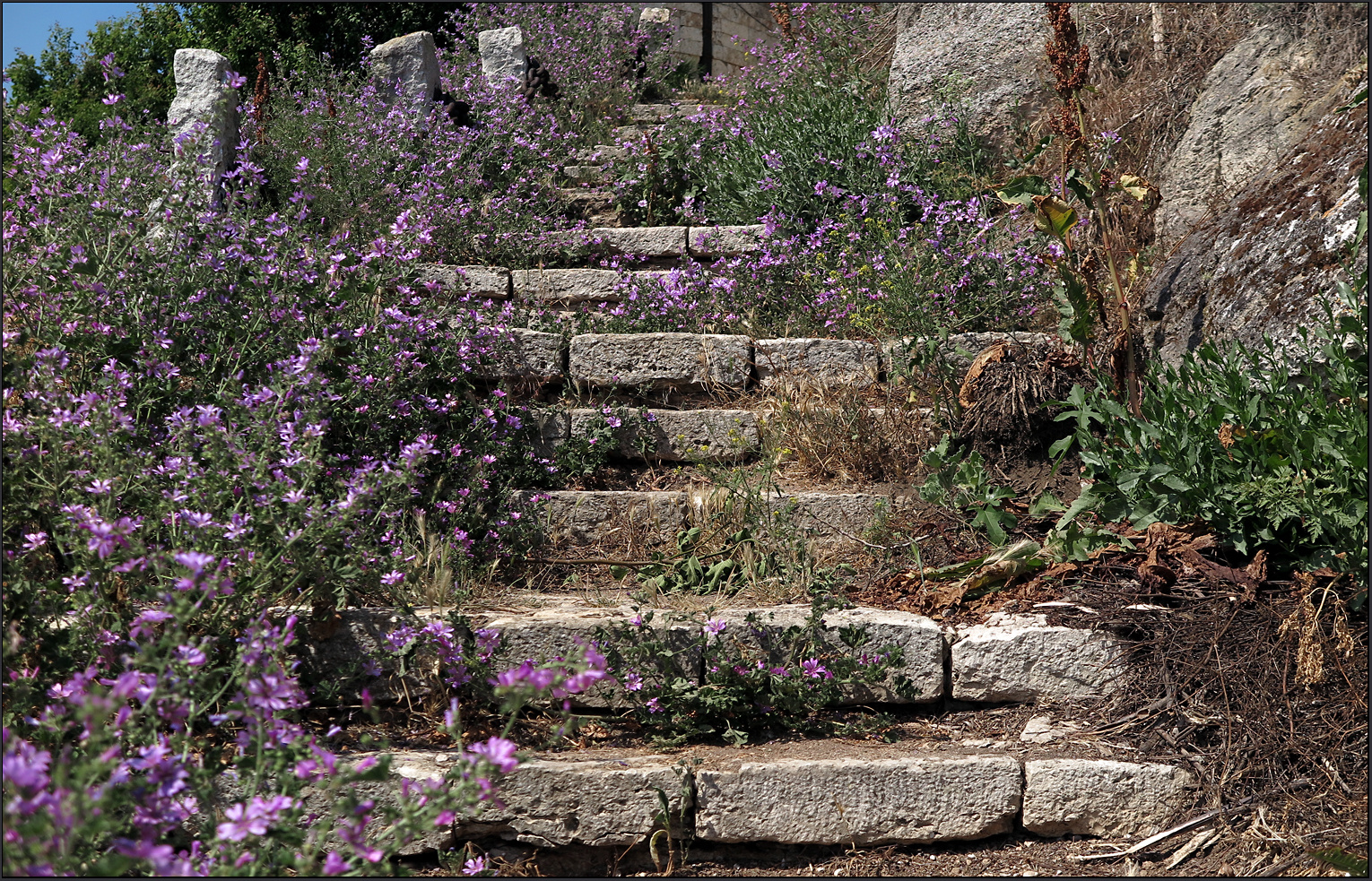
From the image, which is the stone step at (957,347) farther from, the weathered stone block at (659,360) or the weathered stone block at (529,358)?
the weathered stone block at (529,358)

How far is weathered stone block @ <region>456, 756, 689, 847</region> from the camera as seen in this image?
237 cm

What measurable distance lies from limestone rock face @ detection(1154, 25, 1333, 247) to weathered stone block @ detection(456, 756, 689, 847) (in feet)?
11.7

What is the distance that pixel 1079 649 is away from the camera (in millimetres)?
2703

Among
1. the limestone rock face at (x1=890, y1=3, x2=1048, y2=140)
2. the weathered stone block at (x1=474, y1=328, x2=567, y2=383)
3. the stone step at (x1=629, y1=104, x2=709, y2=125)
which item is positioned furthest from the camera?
the stone step at (x1=629, y1=104, x2=709, y2=125)

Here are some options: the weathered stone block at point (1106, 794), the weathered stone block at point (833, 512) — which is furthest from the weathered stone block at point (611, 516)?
the weathered stone block at point (1106, 794)

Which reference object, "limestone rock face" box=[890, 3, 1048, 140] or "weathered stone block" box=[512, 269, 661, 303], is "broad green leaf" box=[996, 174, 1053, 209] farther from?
"limestone rock face" box=[890, 3, 1048, 140]

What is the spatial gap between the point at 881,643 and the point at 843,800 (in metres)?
0.49

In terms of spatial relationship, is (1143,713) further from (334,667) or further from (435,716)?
(334,667)

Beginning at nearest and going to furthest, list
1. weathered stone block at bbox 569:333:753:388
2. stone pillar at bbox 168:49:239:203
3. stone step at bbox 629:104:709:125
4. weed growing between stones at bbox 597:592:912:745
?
1. weed growing between stones at bbox 597:592:912:745
2. weathered stone block at bbox 569:333:753:388
3. stone pillar at bbox 168:49:239:203
4. stone step at bbox 629:104:709:125

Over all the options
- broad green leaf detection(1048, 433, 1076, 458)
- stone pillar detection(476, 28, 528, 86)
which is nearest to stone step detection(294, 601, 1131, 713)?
broad green leaf detection(1048, 433, 1076, 458)

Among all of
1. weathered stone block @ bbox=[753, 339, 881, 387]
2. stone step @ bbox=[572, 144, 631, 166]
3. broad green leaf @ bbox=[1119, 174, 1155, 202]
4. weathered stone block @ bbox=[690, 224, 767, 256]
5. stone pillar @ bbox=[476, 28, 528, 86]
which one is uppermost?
stone pillar @ bbox=[476, 28, 528, 86]

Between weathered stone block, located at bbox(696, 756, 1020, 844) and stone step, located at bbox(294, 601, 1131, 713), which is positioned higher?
stone step, located at bbox(294, 601, 1131, 713)

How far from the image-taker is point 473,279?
4.71 metres

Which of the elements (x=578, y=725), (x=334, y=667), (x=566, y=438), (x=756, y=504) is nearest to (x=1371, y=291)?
(x=756, y=504)
